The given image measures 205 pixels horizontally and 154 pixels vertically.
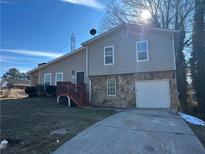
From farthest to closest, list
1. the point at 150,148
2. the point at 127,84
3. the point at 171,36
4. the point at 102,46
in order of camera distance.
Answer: the point at 102,46 → the point at 127,84 → the point at 171,36 → the point at 150,148

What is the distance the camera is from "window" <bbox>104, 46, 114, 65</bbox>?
15.2 meters

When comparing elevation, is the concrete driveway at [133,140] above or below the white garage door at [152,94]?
below

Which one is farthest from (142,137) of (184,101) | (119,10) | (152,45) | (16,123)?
(119,10)

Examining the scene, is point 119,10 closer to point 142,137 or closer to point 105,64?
point 105,64

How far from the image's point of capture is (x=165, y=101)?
520 inches

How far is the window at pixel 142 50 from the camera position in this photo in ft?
45.5

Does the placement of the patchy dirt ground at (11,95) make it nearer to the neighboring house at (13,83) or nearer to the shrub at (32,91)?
the shrub at (32,91)

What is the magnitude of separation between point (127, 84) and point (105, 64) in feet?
7.86

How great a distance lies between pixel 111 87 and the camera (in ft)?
50.2

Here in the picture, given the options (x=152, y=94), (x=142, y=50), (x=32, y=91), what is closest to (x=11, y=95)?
(x=32, y=91)

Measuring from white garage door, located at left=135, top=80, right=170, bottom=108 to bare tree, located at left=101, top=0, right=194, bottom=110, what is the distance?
14.1 feet

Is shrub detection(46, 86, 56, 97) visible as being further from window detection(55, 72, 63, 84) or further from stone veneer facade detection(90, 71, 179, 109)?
stone veneer facade detection(90, 71, 179, 109)

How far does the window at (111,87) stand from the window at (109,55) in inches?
54.9

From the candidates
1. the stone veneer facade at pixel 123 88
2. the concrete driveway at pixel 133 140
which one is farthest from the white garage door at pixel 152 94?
the concrete driveway at pixel 133 140
